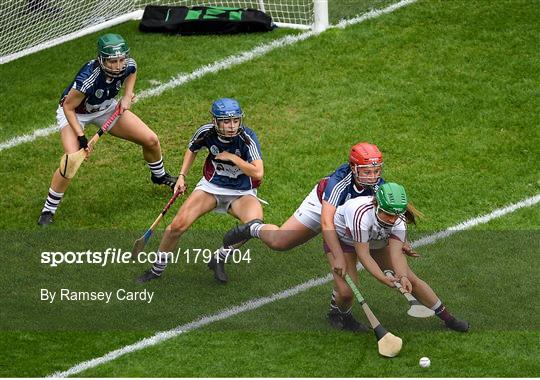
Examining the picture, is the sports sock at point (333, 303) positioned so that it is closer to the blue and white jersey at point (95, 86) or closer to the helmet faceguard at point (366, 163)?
the helmet faceguard at point (366, 163)

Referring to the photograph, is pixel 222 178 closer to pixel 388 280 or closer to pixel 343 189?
pixel 343 189

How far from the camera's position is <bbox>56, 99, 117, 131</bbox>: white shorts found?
38.0 feet

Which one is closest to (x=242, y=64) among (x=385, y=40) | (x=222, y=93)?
(x=222, y=93)

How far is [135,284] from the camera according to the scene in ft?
34.3

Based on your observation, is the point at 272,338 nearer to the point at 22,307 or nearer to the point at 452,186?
the point at 22,307

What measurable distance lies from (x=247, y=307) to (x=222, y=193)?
3.13ft

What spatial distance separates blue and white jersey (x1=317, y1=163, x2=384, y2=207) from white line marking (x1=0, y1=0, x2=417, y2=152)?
14.3ft

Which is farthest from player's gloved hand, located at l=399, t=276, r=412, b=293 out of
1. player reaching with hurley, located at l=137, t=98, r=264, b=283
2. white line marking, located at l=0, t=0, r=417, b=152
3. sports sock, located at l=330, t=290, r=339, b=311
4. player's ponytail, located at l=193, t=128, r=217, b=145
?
white line marking, located at l=0, t=0, r=417, b=152

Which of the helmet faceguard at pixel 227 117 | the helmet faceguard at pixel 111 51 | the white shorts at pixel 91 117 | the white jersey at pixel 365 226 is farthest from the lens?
the white shorts at pixel 91 117

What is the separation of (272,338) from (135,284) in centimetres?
146

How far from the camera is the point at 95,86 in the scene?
37.2 ft

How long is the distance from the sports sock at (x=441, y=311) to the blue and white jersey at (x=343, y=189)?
941 millimetres

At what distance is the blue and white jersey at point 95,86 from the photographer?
443 inches

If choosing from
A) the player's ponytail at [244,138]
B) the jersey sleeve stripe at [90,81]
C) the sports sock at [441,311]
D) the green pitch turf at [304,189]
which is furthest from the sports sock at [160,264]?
the sports sock at [441,311]
